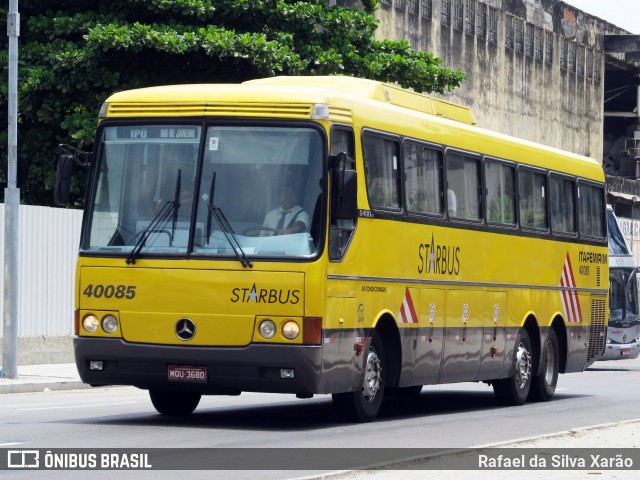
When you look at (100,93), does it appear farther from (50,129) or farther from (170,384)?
(170,384)

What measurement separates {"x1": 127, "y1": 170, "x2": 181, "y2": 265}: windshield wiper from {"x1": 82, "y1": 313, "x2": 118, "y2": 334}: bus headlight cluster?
599 mm

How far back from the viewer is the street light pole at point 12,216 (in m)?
24.0

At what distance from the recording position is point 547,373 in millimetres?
22609

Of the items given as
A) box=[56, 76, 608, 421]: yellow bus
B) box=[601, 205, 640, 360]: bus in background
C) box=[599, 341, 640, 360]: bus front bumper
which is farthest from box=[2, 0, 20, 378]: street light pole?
box=[599, 341, 640, 360]: bus front bumper

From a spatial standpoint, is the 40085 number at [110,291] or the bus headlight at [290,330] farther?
the 40085 number at [110,291]

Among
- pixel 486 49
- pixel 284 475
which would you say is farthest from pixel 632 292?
pixel 284 475

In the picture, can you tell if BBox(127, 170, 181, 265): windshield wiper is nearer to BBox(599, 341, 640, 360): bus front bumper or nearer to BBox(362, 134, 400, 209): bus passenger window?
BBox(362, 134, 400, 209): bus passenger window

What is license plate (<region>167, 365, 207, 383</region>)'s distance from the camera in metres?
15.5

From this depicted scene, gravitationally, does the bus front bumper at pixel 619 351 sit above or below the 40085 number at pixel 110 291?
below

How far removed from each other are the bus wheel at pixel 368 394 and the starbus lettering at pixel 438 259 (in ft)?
4.67

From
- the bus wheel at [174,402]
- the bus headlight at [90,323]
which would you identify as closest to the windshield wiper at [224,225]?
the bus headlight at [90,323]

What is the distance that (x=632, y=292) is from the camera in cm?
4081

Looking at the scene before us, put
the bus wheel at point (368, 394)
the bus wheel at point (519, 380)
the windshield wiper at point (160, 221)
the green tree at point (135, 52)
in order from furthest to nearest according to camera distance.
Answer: the green tree at point (135, 52) → the bus wheel at point (519, 380) → the bus wheel at point (368, 394) → the windshield wiper at point (160, 221)

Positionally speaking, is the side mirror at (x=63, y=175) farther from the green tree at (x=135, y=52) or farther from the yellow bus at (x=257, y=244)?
the green tree at (x=135, y=52)
